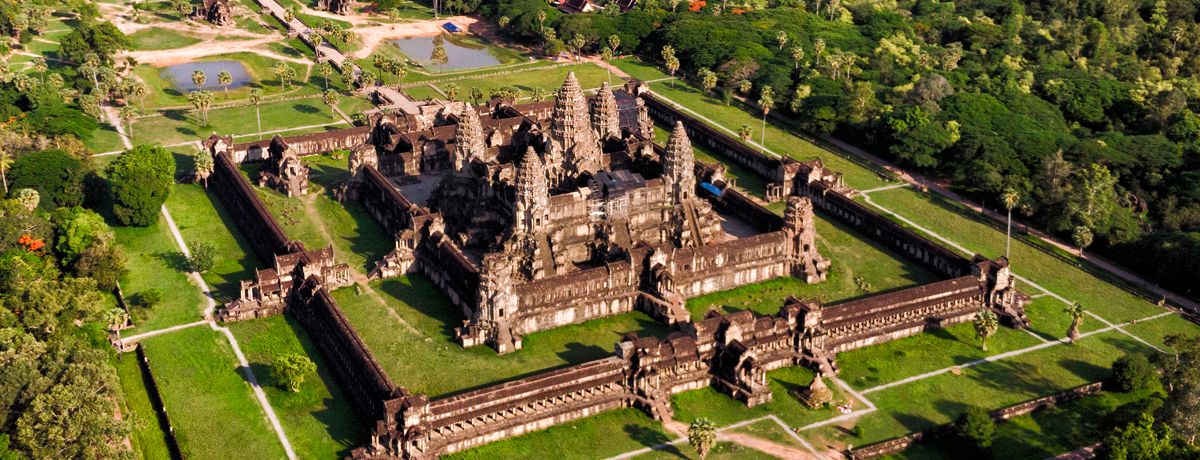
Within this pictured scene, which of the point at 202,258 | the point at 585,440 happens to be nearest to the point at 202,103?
the point at 202,258

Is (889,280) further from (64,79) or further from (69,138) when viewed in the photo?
(64,79)

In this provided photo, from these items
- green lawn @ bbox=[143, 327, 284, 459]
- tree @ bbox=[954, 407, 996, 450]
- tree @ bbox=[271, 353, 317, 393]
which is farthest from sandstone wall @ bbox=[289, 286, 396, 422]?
tree @ bbox=[954, 407, 996, 450]

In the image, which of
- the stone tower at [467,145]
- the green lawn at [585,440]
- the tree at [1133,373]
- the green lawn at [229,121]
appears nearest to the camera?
the green lawn at [585,440]

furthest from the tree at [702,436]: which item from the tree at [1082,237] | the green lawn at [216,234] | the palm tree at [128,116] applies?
the palm tree at [128,116]

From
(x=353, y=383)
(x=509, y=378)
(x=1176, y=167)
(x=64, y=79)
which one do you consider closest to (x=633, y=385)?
(x=509, y=378)

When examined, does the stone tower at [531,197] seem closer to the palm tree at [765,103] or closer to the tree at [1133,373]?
the tree at [1133,373]

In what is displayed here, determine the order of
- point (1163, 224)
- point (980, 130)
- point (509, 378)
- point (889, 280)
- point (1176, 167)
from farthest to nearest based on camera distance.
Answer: point (980, 130)
point (1176, 167)
point (1163, 224)
point (889, 280)
point (509, 378)

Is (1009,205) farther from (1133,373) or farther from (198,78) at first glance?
(198,78)
